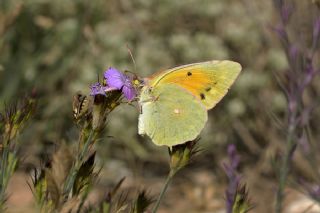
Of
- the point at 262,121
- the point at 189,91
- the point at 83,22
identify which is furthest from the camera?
the point at 262,121

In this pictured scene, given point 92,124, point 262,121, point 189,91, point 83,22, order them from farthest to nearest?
point 262,121, point 83,22, point 189,91, point 92,124

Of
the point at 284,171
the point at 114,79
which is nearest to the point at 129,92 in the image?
the point at 114,79

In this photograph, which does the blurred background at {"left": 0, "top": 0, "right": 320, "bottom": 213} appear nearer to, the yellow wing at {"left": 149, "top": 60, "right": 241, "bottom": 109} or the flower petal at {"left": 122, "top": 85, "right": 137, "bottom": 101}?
the yellow wing at {"left": 149, "top": 60, "right": 241, "bottom": 109}

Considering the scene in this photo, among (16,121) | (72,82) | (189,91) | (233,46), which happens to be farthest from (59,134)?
(16,121)

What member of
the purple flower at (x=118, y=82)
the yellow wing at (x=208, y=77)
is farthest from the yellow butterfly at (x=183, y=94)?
the purple flower at (x=118, y=82)

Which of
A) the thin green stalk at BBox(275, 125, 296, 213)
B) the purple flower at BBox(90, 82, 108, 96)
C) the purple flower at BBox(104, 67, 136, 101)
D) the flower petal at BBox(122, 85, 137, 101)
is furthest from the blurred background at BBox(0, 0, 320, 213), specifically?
the purple flower at BBox(90, 82, 108, 96)

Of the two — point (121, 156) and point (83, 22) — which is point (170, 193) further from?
point (83, 22)
